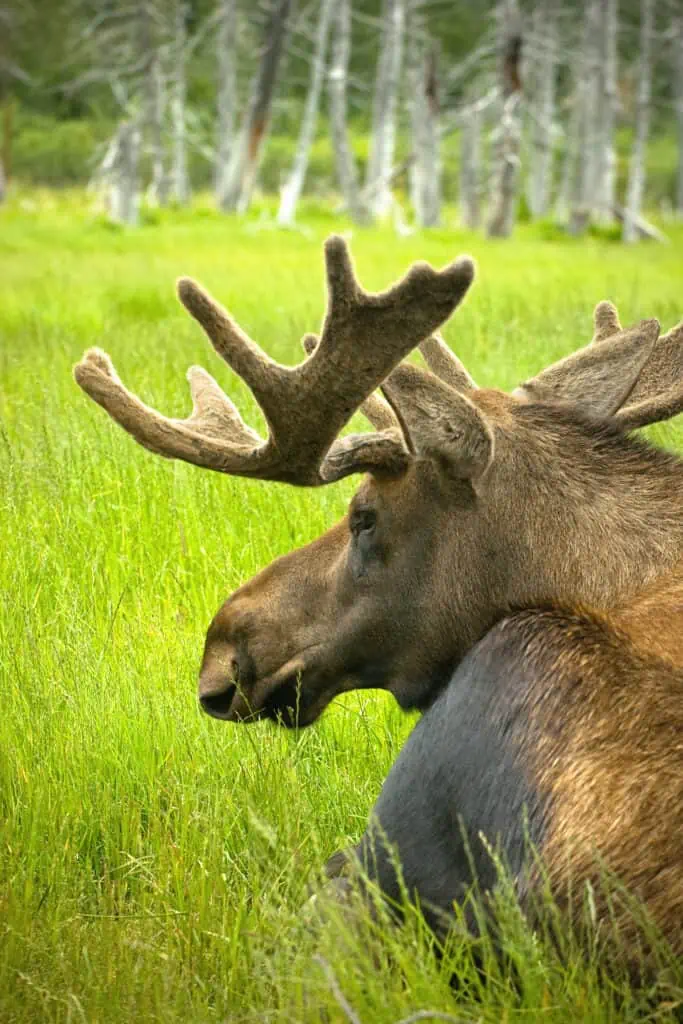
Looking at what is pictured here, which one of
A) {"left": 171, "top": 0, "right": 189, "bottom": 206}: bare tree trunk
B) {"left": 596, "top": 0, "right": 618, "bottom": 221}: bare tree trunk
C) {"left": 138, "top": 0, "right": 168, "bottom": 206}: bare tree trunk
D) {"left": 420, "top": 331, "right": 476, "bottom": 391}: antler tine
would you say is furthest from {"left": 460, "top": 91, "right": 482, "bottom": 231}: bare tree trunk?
{"left": 420, "top": 331, "right": 476, "bottom": 391}: antler tine

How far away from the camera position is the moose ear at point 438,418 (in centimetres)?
331

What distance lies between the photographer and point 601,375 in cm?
388

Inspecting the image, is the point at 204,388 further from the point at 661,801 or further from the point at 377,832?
the point at 661,801

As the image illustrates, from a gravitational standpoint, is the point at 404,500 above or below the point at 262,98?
below

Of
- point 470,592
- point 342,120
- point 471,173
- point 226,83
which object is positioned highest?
point 226,83

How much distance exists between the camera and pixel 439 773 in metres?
3.09

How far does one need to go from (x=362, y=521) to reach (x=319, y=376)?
0.38 meters

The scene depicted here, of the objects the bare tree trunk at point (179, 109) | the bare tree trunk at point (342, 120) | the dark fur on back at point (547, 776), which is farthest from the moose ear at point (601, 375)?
the bare tree trunk at point (179, 109)

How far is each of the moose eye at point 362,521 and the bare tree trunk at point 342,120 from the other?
2904 cm

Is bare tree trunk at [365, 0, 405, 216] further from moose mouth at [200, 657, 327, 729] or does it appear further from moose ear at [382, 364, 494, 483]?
moose ear at [382, 364, 494, 483]

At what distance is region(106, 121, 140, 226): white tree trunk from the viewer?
27906 millimetres

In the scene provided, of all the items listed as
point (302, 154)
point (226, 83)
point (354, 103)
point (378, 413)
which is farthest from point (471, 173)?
point (378, 413)

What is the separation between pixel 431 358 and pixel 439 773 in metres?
1.33

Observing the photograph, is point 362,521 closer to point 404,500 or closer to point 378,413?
point 404,500
